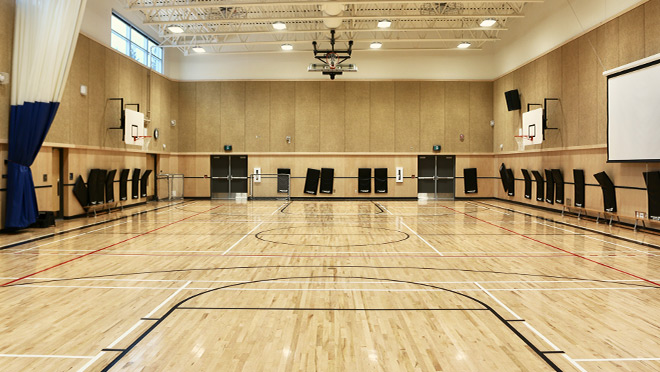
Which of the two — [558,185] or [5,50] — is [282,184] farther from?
[5,50]

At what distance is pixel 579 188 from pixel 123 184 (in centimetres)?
1391

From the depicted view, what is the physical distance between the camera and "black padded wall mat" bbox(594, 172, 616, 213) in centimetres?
1135

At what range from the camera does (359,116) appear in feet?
66.2

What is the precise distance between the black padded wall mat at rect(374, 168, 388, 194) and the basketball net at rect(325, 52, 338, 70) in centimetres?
549

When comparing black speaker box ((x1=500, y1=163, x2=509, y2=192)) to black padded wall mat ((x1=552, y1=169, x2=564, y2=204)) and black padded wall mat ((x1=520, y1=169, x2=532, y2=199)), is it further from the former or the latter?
black padded wall mat ((x1=552, y1=169, x2=564, y2=204))

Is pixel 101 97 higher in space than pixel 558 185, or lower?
higher

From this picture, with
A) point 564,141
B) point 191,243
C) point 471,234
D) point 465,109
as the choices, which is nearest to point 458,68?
point 465,109

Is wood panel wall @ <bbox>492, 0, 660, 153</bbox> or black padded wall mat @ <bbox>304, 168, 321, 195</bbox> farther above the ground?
wood panel wall @ <bbox>492, 0, 660, 153</bbox>

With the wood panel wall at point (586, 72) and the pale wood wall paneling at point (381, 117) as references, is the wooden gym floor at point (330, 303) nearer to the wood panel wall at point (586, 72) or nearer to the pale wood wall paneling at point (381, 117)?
the wood panel wall at point (586, 72)

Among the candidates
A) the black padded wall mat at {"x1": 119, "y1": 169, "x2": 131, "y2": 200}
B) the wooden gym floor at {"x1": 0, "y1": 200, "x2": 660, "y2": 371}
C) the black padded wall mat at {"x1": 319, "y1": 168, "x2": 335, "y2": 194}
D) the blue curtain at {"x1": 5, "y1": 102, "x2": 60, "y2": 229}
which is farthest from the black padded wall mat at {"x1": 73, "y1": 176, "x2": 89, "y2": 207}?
the black padded wall mat at {"x1": 319, "y1": 168, "x2": 335, "y2": 194}

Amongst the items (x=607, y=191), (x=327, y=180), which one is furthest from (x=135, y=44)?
(x=607, y=191)

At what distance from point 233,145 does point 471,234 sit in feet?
42.2

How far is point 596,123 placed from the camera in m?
12.1

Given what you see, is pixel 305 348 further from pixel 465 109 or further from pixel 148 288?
pixel 465 109
